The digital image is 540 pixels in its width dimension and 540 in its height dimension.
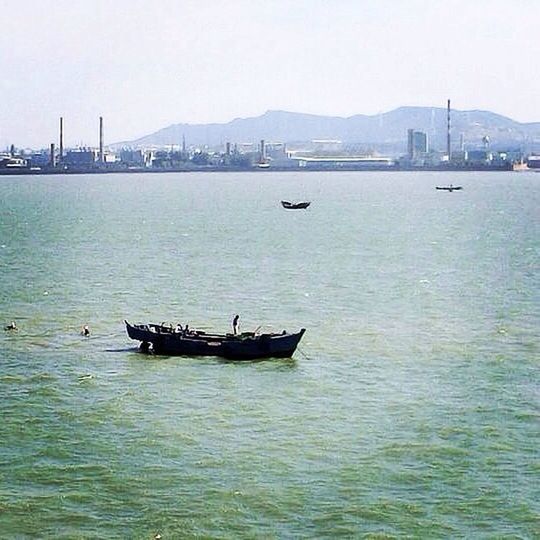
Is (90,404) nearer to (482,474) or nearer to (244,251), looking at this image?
(482,474)

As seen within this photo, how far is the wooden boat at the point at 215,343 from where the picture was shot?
56.9 m

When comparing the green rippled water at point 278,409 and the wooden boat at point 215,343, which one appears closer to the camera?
the green rippled water at point 278,409

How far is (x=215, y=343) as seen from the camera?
5794cm

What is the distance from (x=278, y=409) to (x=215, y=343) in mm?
11074

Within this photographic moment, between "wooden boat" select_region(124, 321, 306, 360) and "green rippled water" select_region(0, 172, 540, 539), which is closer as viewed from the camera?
"green rippled water" select_region(0, 172, 540, 539)

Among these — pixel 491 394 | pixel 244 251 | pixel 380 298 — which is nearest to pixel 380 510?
pixel 491 394

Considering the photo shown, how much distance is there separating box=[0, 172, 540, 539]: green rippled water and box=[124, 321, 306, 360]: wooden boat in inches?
33.6

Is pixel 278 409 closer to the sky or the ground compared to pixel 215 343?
closer to the ground

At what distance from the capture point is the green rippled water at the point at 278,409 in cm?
3553

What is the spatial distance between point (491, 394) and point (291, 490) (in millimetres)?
15056

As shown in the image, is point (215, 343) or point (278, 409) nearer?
point (278, 409)

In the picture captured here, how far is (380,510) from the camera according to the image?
35656mm

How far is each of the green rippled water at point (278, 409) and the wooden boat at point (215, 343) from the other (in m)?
0.85

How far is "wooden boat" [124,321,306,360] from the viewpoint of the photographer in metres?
56.9
